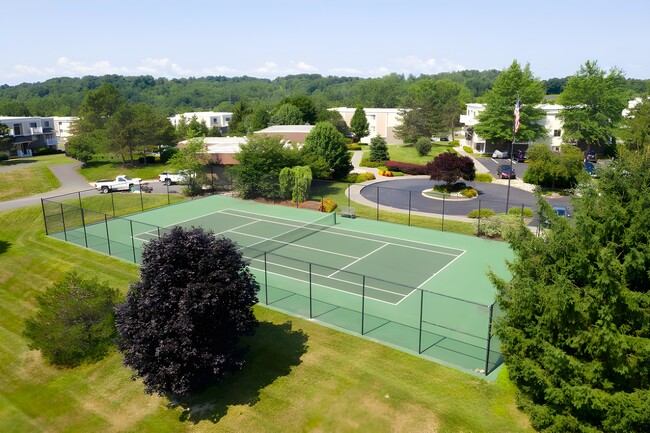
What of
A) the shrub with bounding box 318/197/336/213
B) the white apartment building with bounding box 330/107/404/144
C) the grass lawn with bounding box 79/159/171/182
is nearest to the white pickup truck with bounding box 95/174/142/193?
the grass lawn with bounding box 79/159/171/182

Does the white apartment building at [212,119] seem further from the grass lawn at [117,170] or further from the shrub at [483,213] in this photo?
the shrub at [483,213]

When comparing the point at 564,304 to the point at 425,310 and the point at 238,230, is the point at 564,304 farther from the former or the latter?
the point at 238,230

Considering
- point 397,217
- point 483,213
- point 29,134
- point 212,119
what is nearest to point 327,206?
point 397,217

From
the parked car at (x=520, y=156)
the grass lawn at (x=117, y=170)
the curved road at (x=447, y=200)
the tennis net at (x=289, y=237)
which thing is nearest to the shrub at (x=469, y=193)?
the curved road at (x=447, y=200)

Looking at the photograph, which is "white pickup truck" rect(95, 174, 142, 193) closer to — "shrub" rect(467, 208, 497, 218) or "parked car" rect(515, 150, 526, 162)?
"shrub" rect(467, 208, 497, 218)

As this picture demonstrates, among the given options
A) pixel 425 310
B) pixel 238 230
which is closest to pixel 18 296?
pixel 238 230
